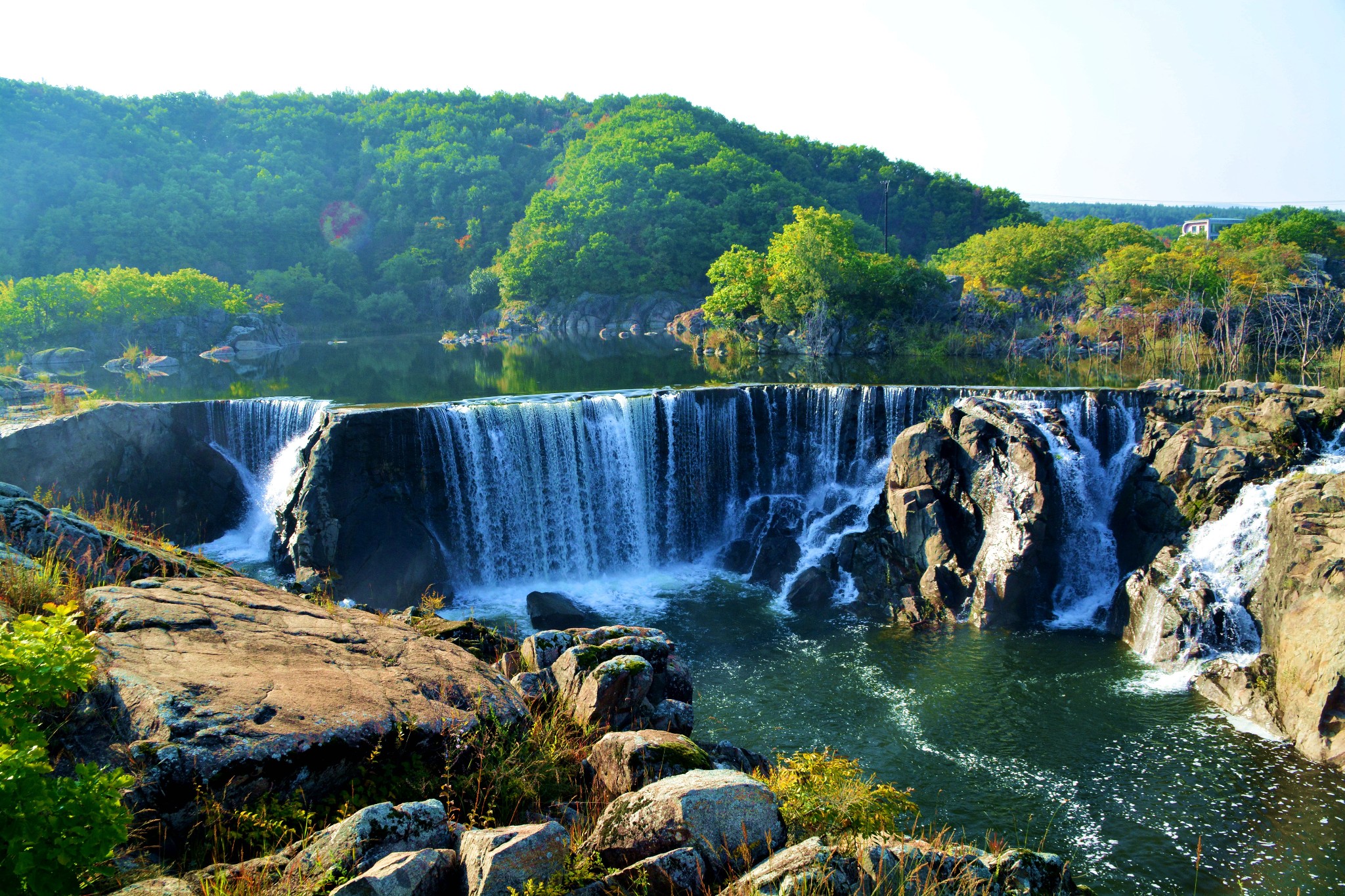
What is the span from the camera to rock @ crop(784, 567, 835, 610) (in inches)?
702

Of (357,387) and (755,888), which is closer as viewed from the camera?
(755,888)

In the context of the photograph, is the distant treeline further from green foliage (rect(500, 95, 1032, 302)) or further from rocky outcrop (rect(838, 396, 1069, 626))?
rocky outcrop (rect(838, 396, 1069, 626))

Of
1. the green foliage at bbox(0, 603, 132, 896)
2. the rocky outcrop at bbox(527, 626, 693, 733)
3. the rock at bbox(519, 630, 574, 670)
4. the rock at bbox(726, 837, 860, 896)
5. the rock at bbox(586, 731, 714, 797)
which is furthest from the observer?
the rock at bbox(519, 630, 574, 670)

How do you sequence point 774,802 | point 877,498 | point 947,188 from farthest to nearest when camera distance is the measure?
point 947,188
point 877,498
point 774,802

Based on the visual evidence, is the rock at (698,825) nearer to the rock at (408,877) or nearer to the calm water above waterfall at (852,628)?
the rock at (408,877)

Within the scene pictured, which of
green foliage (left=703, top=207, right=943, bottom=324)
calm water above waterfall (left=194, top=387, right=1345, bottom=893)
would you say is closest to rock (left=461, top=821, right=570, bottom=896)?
calm water above waterfall (left=194, top=387, right=1345, bottom=893)

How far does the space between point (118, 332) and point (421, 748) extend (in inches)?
1952

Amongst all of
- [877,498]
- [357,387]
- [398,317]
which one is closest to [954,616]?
[877,498]

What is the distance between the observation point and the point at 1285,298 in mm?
32438

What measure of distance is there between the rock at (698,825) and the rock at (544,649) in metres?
3.97

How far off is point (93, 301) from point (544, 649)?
46483 mm

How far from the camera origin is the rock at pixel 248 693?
16.5 ft

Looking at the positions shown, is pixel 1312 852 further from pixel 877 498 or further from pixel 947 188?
pixel 947 188

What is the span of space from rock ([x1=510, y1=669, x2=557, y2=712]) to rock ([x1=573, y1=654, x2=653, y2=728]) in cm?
34
